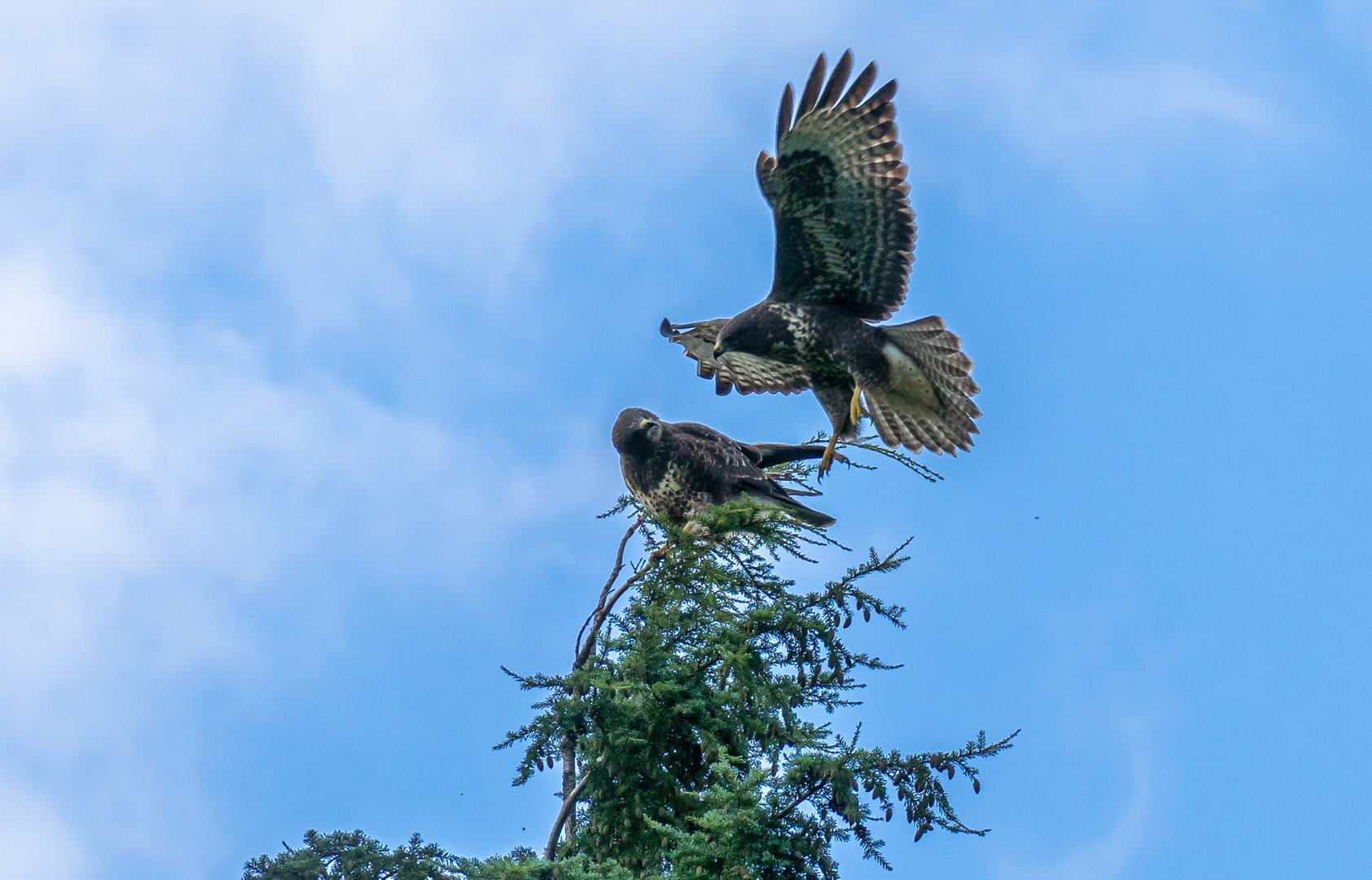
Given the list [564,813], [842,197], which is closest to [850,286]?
[842,197]

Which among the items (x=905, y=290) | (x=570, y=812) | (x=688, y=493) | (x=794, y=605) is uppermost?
(x=905, y=290)

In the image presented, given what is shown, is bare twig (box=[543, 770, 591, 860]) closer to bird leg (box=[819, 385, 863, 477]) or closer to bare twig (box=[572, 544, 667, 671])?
bare twig (box=[572, 544, 667, 671])

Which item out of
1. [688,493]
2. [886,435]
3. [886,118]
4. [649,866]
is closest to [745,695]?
[649,866]

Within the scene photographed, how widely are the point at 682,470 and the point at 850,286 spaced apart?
90.2 inches

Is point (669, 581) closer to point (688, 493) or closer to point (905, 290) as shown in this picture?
point (688, 493)

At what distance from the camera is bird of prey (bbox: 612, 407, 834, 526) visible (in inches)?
281

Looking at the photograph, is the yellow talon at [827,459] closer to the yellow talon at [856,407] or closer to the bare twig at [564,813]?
the yellow talon at [856,407]

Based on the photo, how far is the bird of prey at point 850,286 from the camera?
320 inches

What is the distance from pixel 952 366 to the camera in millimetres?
8516

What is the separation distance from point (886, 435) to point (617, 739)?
12.2 feet

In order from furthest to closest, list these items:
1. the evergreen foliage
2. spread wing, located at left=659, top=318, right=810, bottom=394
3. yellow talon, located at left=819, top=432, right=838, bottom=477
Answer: spread wing, located at left=659, top=318, right=810, bottom=394, yellow talon, located at left=819, top=432, right=838, bottom=477, the evergreen foliage

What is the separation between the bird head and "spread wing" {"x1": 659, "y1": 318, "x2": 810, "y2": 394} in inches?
82.4

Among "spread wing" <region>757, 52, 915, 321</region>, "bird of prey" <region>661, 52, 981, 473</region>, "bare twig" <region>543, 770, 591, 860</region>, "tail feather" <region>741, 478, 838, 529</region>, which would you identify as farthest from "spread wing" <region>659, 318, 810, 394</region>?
"bare twig" <region>543, 770, 591, 860</region>

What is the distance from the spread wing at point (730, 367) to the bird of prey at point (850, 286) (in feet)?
0.47
